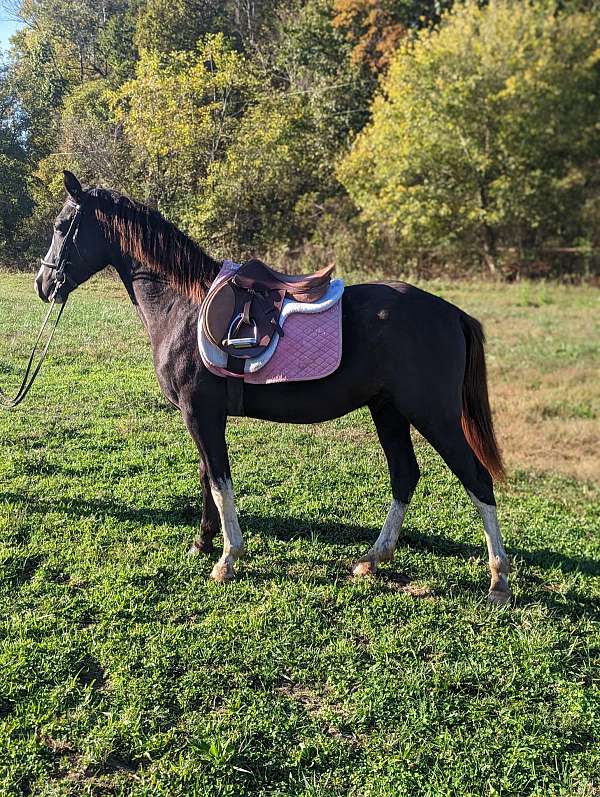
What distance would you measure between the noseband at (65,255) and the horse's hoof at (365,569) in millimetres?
2347

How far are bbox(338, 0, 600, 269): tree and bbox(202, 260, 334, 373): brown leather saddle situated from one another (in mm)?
14453

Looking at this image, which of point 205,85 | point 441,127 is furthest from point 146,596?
point 441,127

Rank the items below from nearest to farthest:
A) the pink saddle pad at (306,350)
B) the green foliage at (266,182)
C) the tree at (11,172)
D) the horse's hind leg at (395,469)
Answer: the pink saddle pad at (306,350)
the horse's hind leg at (395,469)
the tree at (11,172)
the green foliage at (266,182)

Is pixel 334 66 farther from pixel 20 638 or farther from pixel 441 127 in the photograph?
pixel 20 638

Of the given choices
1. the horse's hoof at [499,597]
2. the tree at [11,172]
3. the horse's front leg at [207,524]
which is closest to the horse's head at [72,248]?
the horse's front leg at [207,524]

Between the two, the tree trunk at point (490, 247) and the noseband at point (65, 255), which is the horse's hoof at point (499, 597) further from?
the tree trunk at point (490, 247)

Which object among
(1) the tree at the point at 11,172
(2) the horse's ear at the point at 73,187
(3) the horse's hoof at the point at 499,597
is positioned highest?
(1) the tree at the point at 11,172

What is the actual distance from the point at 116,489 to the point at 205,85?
1316 cm

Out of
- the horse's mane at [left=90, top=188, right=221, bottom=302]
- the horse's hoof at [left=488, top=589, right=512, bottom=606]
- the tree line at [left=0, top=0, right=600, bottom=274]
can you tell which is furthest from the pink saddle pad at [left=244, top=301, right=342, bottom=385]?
the tree line at [left=0, top=0, right=600, bottom=274]

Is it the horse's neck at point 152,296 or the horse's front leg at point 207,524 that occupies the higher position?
the horse's neck at point 152,296

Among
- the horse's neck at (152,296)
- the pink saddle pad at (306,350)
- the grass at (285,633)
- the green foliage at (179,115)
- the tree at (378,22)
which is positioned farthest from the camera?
the tree at (378,22)

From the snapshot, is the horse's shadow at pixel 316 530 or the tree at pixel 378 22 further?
the tree at pixel 378 22

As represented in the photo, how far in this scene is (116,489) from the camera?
4.07 metres

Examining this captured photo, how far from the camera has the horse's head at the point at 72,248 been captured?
3088mm
